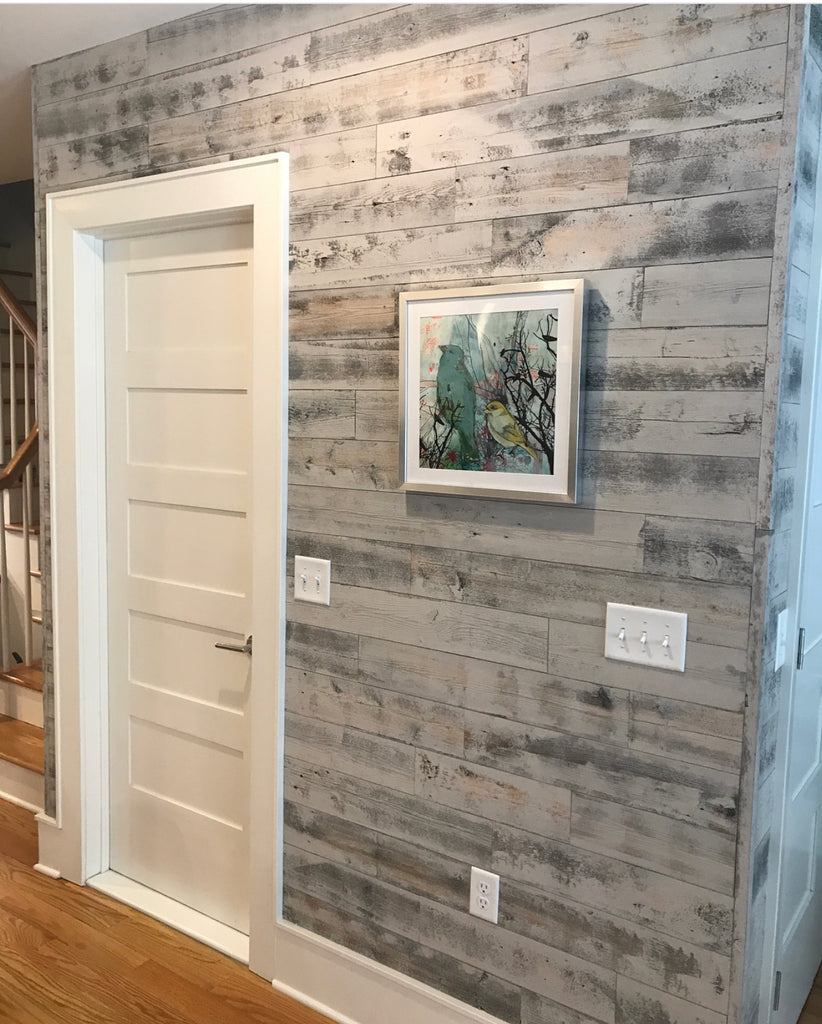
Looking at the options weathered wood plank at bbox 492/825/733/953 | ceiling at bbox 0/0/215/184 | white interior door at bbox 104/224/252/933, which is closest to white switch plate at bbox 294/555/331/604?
white interior door at bbox 104/224/252/933

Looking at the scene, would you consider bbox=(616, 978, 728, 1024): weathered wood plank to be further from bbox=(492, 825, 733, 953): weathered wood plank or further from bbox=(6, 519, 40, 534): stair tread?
bbox=(6, 519, 40, 534): stair tread

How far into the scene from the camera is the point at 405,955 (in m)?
2.20

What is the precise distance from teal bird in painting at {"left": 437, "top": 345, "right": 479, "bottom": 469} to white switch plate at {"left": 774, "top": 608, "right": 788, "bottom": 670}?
0.70 m

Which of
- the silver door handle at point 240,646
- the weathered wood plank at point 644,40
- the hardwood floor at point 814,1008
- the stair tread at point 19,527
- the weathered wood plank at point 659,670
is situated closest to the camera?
the weathered wood plank at point 644,40

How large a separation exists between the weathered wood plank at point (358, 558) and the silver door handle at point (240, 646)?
0.35m

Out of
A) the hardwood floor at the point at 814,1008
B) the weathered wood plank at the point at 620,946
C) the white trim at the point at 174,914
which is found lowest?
the white trim at the point at 174,914

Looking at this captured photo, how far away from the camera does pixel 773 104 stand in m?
1.59

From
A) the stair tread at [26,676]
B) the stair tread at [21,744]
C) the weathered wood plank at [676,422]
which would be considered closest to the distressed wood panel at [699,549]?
the weathered wood plank at [676,422]

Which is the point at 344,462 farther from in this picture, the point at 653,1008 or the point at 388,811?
the point at 653,1008

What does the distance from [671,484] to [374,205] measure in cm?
98

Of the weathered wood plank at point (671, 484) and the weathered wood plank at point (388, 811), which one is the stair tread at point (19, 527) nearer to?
the weathered wood plank at point (388, 811)

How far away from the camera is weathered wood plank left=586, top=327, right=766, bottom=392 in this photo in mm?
1645

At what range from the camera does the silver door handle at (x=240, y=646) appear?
101 inches

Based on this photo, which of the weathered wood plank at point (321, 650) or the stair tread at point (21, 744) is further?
the stair tread at point (21, 744)
